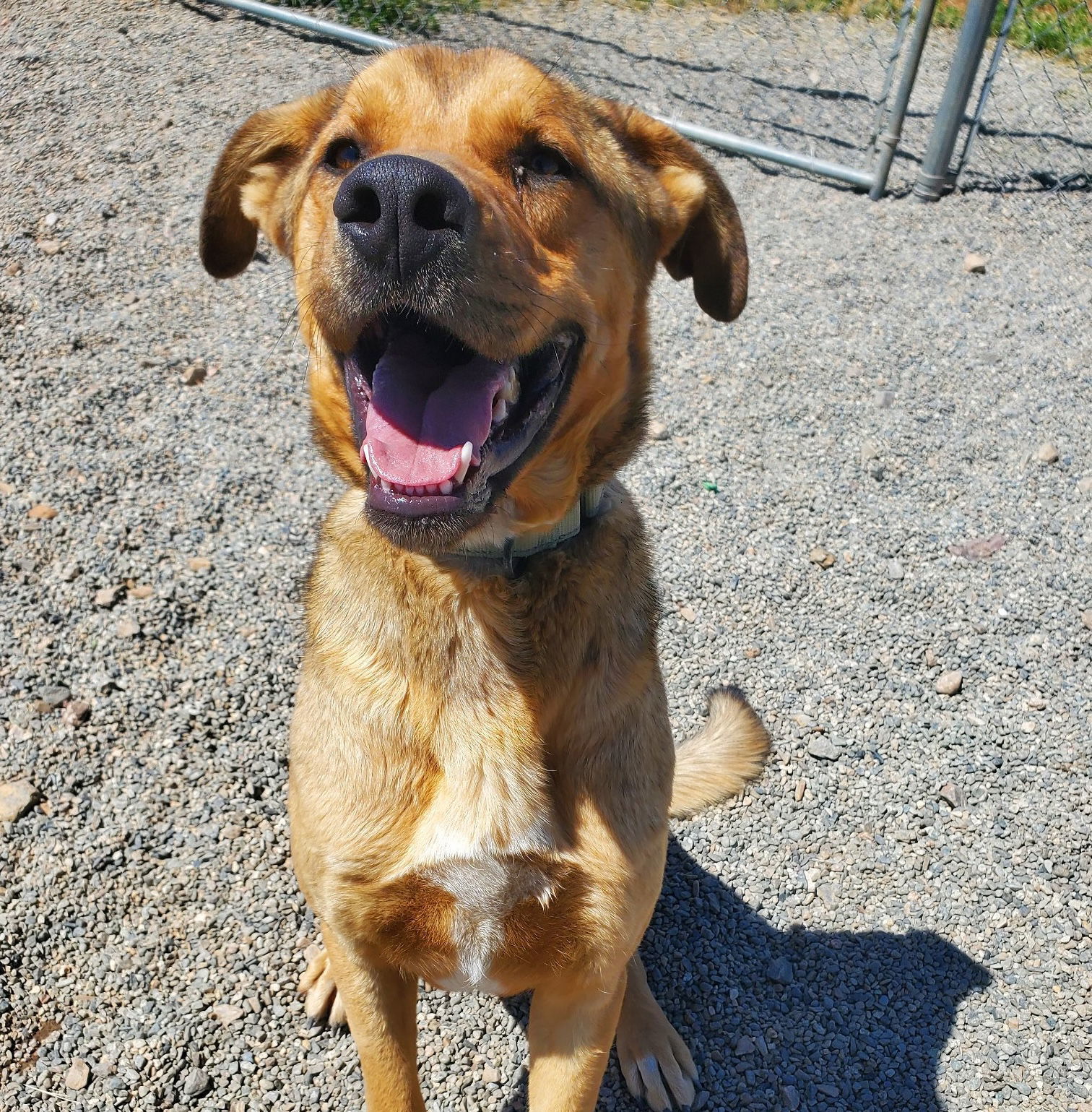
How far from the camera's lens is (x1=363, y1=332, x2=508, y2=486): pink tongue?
2049 millimetres

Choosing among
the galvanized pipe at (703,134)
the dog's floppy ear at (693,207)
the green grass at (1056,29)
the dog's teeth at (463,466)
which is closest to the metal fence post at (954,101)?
the galvanized pipe at (703,134)

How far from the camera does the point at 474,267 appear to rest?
6.33 feet

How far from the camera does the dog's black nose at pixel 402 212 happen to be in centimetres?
182

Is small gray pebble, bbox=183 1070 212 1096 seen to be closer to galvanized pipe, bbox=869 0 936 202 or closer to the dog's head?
the dog's head

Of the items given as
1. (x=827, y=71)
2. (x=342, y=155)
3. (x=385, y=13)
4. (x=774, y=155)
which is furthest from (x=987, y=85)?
(x=342, y=155)

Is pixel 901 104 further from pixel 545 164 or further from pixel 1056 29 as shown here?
pixel 545 164

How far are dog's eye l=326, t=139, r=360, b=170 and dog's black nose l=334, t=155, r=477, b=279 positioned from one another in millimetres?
430

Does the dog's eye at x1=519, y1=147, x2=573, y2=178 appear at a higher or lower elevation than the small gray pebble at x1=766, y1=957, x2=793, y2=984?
higher

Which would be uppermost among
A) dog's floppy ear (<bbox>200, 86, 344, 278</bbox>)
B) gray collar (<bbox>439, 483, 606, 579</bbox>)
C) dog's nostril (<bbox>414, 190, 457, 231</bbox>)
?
dog's nostril (<bbox>414, 190, 457, 231</bbox>)

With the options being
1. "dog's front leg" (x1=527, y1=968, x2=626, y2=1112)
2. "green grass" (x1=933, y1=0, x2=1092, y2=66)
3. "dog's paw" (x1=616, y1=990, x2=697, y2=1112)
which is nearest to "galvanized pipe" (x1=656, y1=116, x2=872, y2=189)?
"green grass" (x1=933, y1=0, x2=1092, y2=66)

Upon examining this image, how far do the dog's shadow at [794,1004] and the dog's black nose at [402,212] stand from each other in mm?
2345

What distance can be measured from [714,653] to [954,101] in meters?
4.54

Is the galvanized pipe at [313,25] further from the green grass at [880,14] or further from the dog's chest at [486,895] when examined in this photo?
the dog's chest at [486,895]

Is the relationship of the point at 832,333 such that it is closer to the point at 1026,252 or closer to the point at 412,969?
the point at 1026,252
